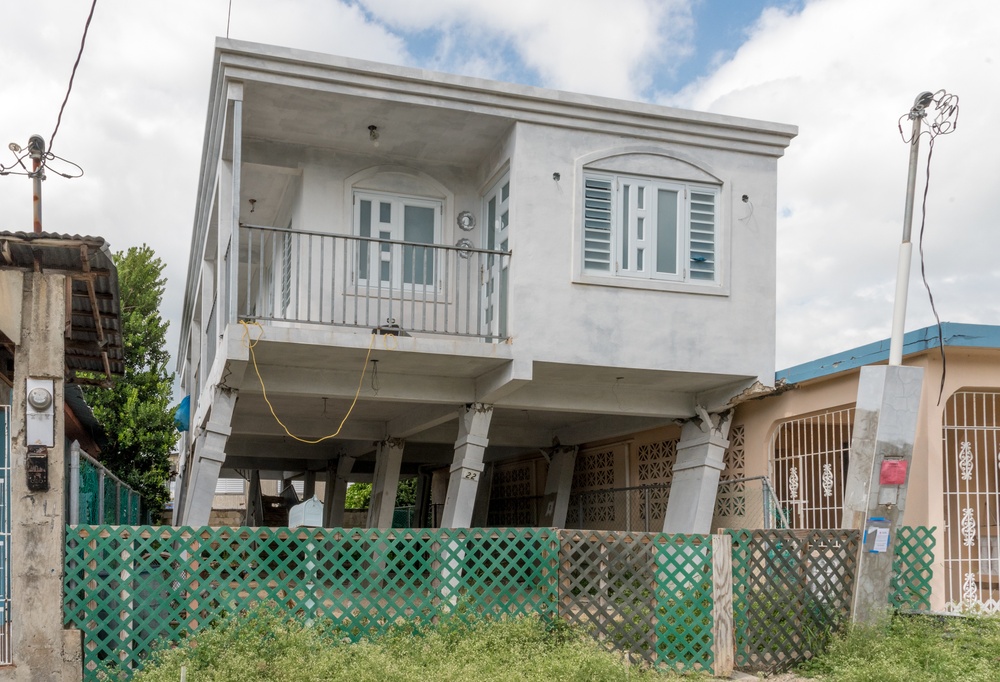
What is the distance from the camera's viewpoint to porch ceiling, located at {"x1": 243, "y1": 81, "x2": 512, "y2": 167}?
37.3ft

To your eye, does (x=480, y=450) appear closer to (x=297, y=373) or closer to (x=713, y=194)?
(x=297, y=373)

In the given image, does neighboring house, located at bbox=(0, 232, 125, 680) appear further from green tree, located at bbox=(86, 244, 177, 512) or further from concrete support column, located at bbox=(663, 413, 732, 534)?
green tree, located at bbox=(86, 244, 177, 512)

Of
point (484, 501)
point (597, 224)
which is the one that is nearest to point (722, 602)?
point (597, 224)

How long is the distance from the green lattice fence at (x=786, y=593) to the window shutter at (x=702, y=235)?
4.25m

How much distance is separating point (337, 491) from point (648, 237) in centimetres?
1071

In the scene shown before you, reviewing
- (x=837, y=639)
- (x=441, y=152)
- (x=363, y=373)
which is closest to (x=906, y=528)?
(x=837, y=639)

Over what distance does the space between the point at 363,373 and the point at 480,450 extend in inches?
72.5

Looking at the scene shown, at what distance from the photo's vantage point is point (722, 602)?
851 centimetres

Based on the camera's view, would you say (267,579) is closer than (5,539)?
No

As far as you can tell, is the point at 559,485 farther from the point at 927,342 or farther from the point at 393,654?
the point at 393,654

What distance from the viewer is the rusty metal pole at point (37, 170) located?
33.8ft

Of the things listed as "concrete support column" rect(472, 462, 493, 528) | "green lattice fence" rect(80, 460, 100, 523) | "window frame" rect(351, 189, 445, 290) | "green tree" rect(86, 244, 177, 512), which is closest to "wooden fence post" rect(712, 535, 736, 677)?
"green lattice fence" rect(80, 460, 100, 523)

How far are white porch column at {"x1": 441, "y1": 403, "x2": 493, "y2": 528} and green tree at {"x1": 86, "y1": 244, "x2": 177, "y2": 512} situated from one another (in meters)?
10.9

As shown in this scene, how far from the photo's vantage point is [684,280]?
40.1ft
